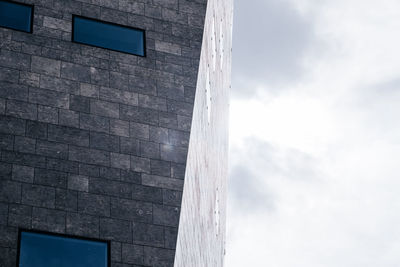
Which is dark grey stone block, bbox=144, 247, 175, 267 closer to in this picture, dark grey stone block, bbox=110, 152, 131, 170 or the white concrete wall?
the white concrete wall

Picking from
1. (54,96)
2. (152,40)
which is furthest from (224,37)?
(54,96)

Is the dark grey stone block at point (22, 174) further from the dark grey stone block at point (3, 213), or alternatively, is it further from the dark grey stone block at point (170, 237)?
the dark grey stone block at point (170, 237)

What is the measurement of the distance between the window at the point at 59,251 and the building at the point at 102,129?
0.03 m

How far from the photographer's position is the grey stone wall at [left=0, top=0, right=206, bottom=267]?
24.2 m

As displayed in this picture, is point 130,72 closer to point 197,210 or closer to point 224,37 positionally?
point 197,210

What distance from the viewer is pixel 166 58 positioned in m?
28.1

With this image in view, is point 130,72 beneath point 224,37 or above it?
beneath

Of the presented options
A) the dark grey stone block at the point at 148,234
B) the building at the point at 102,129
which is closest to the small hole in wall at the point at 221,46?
the building at the point at 102,129

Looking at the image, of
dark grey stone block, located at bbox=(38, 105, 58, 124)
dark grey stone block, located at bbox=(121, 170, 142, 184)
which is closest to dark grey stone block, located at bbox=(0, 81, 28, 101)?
dark grey stone block, located at bbox=(38, 105, 58, 124)

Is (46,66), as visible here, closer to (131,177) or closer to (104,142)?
(104,142)

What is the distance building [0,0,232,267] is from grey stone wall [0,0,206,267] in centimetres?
3

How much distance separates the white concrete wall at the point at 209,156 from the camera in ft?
92.4

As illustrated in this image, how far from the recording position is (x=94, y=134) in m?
25.7

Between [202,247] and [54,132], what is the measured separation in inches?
396
